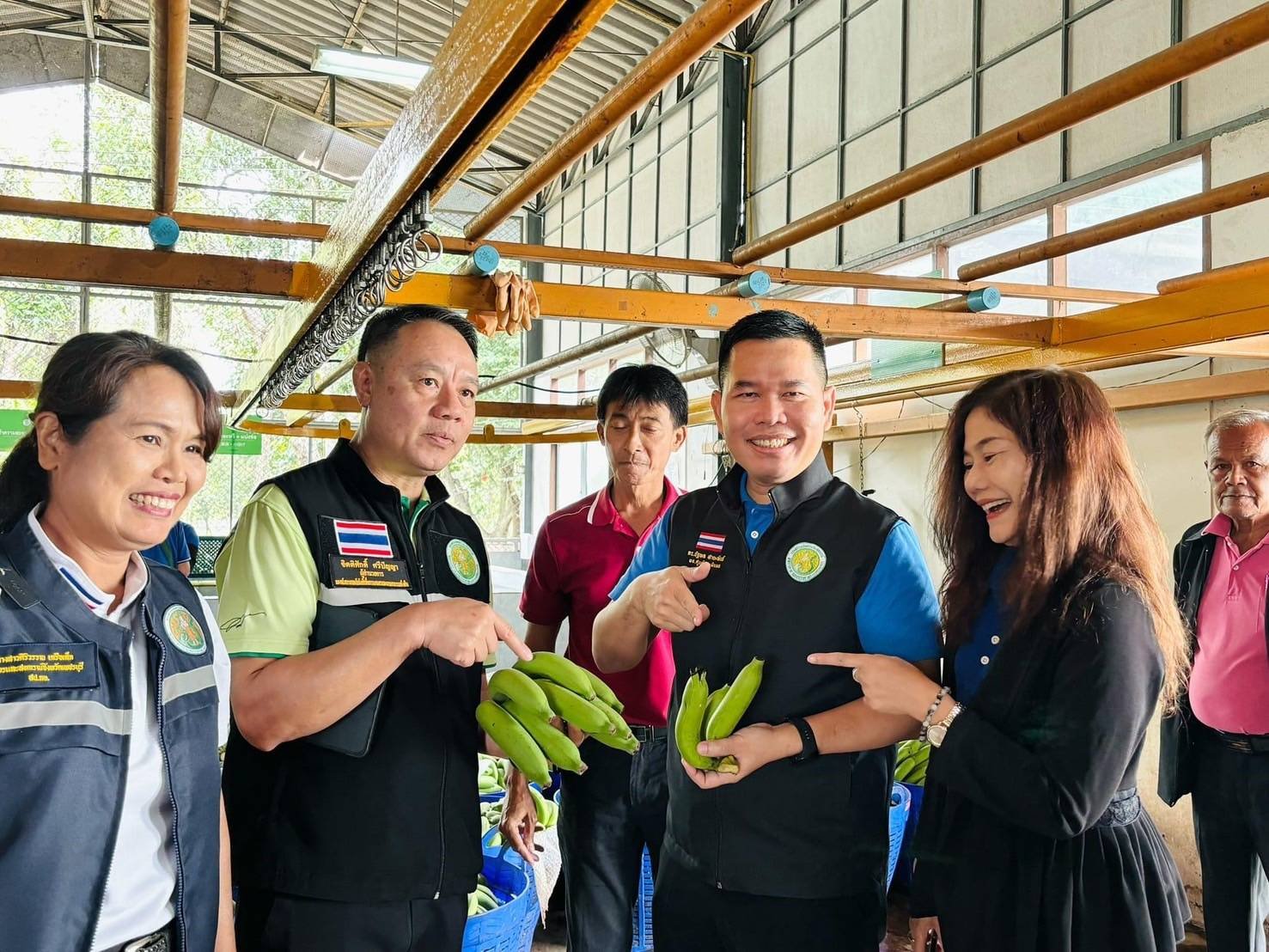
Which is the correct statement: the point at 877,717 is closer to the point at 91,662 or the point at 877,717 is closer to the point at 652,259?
the point at 91,662

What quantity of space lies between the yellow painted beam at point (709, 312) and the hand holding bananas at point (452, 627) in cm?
139

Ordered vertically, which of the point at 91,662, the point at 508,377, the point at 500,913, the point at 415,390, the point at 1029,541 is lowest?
the point at 500,913

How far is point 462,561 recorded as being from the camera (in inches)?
85.7

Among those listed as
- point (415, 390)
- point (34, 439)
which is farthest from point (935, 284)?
point (34, 439)

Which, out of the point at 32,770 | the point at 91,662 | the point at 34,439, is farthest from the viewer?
the point at 34,439

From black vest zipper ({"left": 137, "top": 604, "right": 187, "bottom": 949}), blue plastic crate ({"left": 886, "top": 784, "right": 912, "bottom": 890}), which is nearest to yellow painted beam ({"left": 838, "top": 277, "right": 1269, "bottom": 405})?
blue plastic crate ({"left": 886, "top": 784, "right": 912, "bottom": 890})

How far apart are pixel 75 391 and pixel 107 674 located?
0.45 m

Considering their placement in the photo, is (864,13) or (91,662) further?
(864,13)

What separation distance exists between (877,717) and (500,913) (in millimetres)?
1586

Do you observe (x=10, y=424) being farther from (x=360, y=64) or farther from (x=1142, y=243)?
(x=1142, y=243)

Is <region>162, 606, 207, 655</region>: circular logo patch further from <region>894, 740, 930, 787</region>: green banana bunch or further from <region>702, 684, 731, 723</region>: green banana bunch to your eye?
<region>894, 740, 930, 787</region>: green banana bunch

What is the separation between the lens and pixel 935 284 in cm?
392

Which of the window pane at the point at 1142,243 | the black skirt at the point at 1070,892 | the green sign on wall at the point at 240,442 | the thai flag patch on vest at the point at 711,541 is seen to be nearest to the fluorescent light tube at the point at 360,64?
the green sign on wall at the point at 240,442

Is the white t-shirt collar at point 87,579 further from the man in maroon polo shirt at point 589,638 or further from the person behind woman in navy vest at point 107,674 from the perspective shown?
the man in maroon polo shirt at point 589,638
